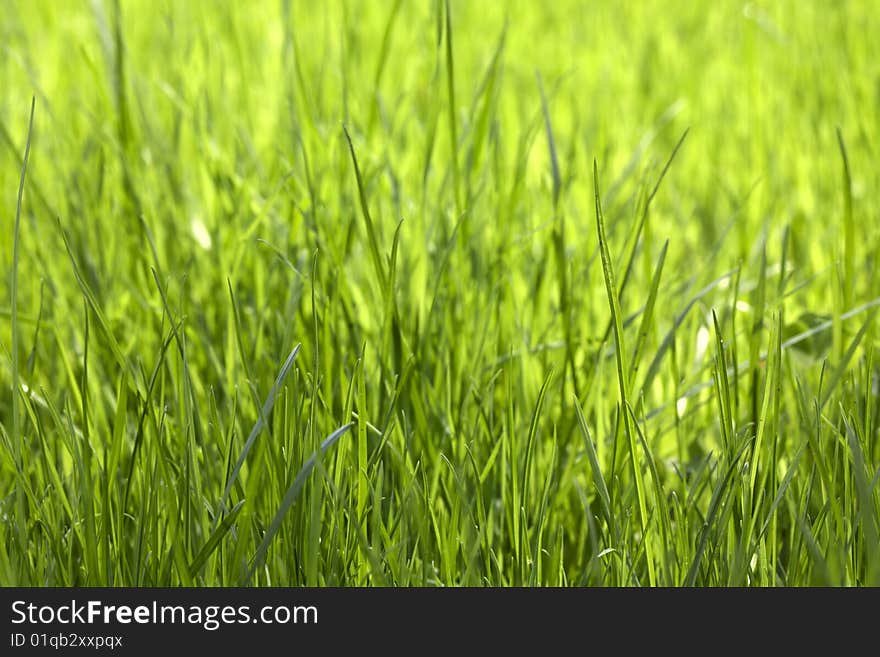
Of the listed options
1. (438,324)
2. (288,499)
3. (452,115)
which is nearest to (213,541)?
(288,499)

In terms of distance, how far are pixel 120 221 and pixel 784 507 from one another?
1044mm

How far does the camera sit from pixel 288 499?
77 centimetres

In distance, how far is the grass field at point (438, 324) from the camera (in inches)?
33.7

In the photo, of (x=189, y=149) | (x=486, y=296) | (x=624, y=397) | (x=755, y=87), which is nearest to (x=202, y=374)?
(x=486, y=296)

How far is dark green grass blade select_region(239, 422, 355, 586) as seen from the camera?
2.49 feet

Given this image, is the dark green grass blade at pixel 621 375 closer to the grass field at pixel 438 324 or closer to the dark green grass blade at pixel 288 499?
the grass field at pixel 438 324

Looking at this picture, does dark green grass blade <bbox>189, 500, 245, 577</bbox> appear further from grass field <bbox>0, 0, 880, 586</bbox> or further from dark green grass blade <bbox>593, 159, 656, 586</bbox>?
dark green grass blade <bbox>593, 159, 656, 586</bbox>

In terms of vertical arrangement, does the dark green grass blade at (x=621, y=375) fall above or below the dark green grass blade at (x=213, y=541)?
above

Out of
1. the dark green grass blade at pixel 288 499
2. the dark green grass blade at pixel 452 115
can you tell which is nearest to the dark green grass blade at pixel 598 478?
the dark green grass blade at pixel 288 499

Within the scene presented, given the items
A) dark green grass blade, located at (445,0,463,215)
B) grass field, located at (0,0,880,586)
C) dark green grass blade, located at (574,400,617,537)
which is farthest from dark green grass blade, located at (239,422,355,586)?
dark green grass blade, located at (445,0,463,215)

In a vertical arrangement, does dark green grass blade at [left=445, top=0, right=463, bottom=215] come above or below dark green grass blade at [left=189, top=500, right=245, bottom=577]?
above

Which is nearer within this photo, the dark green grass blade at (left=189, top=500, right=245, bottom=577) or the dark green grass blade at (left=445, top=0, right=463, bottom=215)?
the dark green grass blade at (left=189, top=500, right=245, bottom=577)

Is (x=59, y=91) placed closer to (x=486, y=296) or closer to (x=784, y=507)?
(x=486, y=296)

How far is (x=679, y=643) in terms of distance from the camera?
0.78 metres
